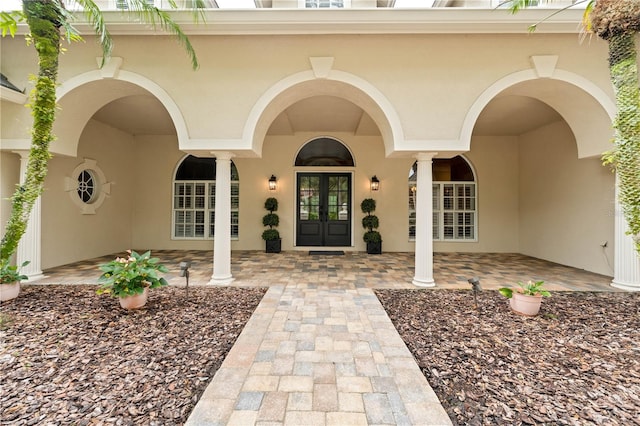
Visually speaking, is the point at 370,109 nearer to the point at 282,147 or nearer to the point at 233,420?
the point at 282,147

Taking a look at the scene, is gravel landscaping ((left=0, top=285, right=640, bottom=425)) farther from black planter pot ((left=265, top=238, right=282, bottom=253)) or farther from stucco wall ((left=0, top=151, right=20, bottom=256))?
black planter pot ((left=265, top=238, right=282, bottom=253))

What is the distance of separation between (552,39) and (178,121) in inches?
262

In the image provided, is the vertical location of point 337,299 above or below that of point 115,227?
below

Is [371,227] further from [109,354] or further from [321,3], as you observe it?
[109,354]

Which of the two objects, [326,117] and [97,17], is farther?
[326,117]

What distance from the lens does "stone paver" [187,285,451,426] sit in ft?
6.13

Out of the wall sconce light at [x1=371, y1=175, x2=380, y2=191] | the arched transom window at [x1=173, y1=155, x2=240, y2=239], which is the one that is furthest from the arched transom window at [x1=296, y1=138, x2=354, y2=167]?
the arched transom window at [x1=173, y1=155, x2=240, y2=239]

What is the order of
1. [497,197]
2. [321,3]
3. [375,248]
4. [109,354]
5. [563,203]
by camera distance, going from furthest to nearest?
[497,197]
[375,248]
[563,203]
[321,3]
[109,354]

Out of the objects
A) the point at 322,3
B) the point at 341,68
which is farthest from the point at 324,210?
the point at 322,3

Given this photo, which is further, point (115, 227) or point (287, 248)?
point (287, 248)

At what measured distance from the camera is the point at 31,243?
4.95m

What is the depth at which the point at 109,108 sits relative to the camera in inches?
256

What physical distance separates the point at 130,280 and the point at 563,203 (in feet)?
31.4

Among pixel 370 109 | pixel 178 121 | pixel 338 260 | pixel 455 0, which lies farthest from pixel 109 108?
pixel 455 0
